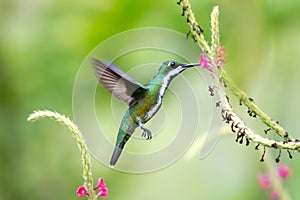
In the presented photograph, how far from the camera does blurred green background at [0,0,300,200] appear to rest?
2861 mm

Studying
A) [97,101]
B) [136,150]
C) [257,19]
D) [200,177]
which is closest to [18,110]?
[97,101]

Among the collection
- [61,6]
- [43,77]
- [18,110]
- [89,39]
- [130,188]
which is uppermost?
[61,6]

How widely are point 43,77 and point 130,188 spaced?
80 centimetres

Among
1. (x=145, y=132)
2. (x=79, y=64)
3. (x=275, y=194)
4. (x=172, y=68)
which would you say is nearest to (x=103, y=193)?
(x=145, y=132)

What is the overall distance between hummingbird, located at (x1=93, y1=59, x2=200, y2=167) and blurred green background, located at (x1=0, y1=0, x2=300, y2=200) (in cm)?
150

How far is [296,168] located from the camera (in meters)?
2.86

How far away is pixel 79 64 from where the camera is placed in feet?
11.7

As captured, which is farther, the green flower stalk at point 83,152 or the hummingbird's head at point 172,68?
the hummingbird's head at point 172,68

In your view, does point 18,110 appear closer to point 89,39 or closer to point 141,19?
point 89,39

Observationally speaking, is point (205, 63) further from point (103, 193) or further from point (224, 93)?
point (103, 193)

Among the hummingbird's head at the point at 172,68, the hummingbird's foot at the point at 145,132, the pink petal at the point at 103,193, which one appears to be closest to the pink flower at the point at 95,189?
the pink petal at the point at 103,193

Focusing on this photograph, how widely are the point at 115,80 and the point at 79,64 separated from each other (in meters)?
2.33

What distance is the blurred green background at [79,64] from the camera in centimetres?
286

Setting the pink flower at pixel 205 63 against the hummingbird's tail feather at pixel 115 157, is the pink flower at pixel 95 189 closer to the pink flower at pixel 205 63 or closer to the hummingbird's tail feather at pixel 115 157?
the hummingbird's tail feather at pixel 115 157
